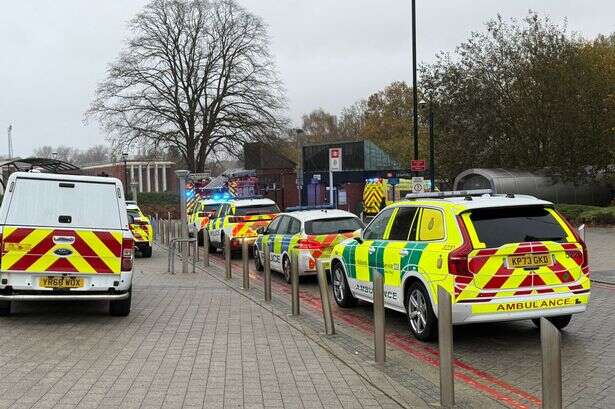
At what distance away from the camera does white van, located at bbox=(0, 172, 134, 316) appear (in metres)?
8.19

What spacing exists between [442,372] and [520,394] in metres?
0.85

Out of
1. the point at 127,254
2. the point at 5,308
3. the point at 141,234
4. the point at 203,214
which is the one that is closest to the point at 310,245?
the point at 127,254

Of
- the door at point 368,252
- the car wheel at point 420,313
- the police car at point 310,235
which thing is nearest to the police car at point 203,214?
the police car at point 310,235

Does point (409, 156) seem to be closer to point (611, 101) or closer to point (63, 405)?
point (611, 101)

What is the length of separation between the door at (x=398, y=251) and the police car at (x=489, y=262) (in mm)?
14

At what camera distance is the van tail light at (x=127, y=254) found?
8.55 m

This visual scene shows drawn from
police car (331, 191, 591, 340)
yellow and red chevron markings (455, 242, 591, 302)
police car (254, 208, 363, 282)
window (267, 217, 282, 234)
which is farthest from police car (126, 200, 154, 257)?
yellow and red chevron markings (455, 242, 591, 302)

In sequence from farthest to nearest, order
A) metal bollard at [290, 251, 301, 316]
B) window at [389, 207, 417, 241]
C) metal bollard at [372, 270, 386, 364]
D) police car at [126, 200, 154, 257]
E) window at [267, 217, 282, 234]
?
police car at [126, 200, 154, 257]
window at [267, 217, 282, 234]
metal bollard at [290, 251, 301, 316]
window at [389, 207, 417, 241]
metal bollard at [372, 270, 386, 364]

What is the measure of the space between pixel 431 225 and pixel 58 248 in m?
4.56

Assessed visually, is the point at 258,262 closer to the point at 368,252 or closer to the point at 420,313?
the point at 368,252

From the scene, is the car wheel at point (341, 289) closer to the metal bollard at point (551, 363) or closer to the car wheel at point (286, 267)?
the car wheel at point (286, 267)

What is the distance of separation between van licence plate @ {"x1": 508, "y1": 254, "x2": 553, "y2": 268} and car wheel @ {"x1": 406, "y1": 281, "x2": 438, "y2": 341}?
97 cm

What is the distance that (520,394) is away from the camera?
5.48 m

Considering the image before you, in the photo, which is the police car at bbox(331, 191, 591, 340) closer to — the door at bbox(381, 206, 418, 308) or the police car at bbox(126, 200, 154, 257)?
the door at bbox(381, 206, 418, 308)
